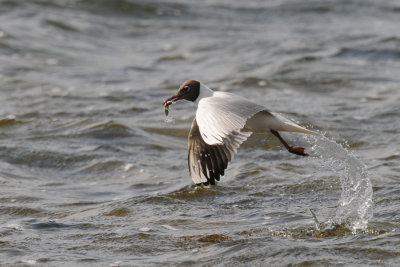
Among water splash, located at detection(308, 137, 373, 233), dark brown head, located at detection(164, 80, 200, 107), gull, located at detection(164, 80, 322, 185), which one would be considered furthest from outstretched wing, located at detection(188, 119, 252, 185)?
water splash, located at detection(308, 137, 373, 233)

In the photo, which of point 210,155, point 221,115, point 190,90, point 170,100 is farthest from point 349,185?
point 221,115

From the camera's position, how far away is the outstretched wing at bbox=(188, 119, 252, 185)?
632 centimetres

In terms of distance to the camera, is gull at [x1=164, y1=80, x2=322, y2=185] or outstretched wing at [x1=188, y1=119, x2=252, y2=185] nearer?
gull at [x1=164, y1=80, x2=322, y2=185]

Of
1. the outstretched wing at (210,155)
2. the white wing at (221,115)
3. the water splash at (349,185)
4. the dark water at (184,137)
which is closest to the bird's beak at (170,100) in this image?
the outstretched wing at (210,155)

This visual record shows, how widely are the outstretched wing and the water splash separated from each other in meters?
0.89

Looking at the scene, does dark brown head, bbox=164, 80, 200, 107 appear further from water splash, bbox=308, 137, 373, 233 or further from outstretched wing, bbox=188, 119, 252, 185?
water splash, bbox=308, 137, 373, 233

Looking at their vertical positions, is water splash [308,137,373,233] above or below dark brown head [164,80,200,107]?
below

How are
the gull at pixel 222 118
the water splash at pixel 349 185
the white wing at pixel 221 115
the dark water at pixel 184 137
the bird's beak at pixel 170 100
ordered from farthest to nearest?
the bird's beak at pixel 170 100, the water splash at pixel 349 185, the dark water at pixel 184 137, the gull at pixel 222 118, the white wing at pixel 221 115

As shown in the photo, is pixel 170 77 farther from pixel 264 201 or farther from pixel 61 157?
pixel 264 201

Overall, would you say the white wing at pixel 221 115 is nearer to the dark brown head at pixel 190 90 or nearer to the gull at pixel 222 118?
the gull at pixel 222 118

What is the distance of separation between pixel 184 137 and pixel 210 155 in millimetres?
3316

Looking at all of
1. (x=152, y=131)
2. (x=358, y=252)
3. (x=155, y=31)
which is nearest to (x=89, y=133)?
(x=152, y=131)

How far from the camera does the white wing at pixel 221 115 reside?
5.23 meters

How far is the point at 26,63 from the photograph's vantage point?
1422cm
